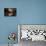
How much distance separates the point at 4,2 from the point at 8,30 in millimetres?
900

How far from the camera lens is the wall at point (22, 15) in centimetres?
412

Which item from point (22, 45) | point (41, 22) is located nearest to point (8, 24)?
point (22, 45)

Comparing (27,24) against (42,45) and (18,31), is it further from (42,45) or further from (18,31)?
(42,45)

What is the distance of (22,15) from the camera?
415 centimetres

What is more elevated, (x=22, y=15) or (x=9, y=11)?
(x=9, y=11)

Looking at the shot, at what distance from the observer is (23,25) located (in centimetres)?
406

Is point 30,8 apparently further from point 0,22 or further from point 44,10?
point 0,22

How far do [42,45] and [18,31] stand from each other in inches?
33.2

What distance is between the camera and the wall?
13.5ft

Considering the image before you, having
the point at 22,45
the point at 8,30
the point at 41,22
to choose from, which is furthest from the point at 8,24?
the point at 41,22

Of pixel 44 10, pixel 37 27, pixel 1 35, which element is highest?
pixel 44 10

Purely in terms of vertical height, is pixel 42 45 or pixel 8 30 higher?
pixel 8 30

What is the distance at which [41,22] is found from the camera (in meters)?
4.17

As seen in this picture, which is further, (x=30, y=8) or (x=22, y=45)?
(x=30, y=8)
